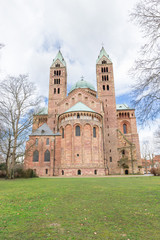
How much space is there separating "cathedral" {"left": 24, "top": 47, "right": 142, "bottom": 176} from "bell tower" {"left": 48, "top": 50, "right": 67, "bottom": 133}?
314 mm

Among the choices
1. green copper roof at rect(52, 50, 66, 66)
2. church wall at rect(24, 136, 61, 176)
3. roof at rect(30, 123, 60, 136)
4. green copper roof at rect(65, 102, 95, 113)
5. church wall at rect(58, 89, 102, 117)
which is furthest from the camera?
green copper roof at rect(52, 50, 66, 66)

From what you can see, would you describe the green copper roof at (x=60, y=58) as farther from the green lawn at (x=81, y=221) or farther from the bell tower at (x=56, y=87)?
the green lawn at (x=81, y=221)

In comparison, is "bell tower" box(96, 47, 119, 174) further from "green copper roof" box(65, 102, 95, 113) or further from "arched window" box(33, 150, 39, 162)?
"arched window" box(33, 150, 39, 162)

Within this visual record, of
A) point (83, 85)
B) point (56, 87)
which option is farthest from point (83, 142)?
point (83, 85)

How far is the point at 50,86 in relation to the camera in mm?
52250

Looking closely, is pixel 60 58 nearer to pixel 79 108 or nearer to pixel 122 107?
pixel 79 108

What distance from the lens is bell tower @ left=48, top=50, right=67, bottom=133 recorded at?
158 feet

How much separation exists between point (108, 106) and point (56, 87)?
59.9 ft

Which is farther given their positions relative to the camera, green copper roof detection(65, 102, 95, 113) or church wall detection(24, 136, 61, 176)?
green copper roof detection(65, 102, 95, 113)

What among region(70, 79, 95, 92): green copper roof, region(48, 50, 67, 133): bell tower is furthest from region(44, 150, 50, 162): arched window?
region(70, 79, 95, 92): green copper roof

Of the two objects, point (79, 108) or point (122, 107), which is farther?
point (122, 107)

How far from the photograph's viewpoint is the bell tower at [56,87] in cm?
4806

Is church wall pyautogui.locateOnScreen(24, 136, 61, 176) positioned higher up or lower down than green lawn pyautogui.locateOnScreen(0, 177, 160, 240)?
higher up

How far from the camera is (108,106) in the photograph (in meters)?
47.4
